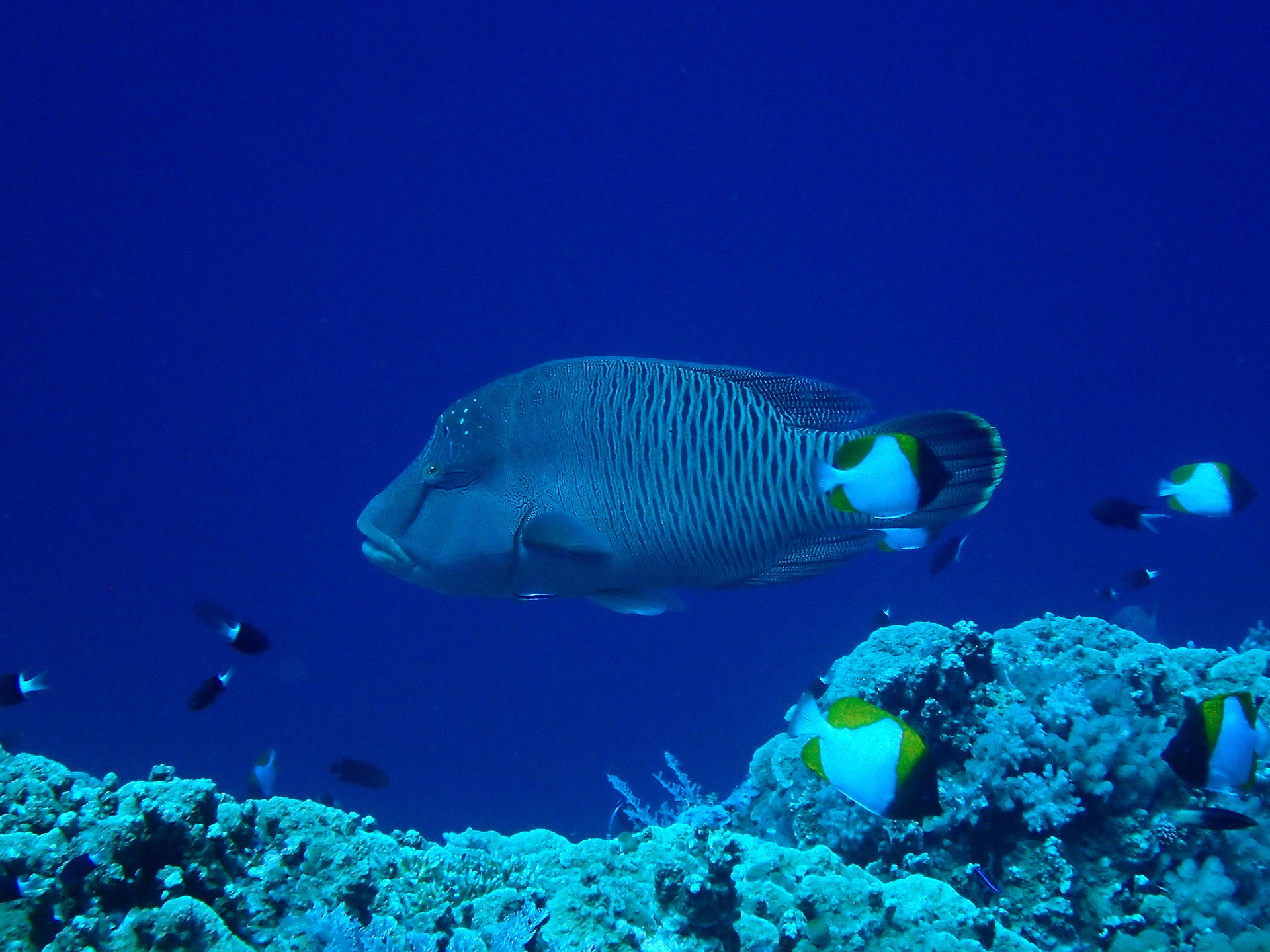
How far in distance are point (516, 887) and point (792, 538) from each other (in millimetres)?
1911

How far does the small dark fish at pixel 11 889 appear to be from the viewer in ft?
6.96

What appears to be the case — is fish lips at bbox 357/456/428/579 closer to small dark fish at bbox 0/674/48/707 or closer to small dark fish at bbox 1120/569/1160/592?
small dark fish at bbox 0/674/48/707

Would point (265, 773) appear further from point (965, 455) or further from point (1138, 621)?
point (1138, 621)

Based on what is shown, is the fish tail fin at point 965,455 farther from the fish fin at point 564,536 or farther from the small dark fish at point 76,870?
the small dark fish at point 76,870

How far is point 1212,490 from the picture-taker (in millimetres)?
5664

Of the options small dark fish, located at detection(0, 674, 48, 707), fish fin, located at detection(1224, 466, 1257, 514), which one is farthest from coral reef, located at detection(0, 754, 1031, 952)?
fish fin, located at detection(1224, 466, 1257, 514)

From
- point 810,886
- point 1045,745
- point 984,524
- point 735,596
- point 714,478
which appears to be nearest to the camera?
point 810,886

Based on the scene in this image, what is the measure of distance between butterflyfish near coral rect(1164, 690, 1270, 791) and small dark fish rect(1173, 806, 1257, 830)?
164 millimetres

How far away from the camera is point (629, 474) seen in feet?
10.5

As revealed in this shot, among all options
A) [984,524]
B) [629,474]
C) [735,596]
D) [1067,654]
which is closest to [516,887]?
[629,474]

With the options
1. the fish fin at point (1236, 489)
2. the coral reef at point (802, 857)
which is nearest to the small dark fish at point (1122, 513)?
the fish fin at point (1236, 489)

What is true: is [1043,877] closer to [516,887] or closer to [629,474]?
[516,887]

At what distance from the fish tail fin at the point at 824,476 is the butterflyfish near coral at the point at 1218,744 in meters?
1.76

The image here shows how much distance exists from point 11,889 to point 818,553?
121 inches
